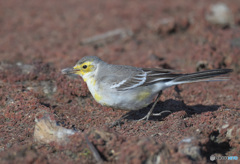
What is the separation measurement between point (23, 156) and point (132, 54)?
709cm

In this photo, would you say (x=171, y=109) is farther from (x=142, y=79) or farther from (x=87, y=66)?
(x=87, y=66)

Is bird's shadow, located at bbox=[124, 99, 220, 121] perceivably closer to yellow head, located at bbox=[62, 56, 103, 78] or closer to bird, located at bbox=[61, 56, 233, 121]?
bird, located at bbox=[61, 56, 233, 121]

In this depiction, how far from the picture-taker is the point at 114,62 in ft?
33.6

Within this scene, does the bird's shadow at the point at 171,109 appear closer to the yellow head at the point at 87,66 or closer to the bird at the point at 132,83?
the bird at the point at 132,83

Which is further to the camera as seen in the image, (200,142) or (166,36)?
(166,36)

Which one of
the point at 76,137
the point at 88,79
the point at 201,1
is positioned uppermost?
the point at 201,1

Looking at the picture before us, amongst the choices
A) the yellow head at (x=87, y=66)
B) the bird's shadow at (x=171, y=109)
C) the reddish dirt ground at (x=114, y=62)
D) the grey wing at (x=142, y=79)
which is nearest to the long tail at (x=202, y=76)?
the grey wing at (x=142, y=79)

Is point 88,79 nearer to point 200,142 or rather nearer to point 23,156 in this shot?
point 23,156

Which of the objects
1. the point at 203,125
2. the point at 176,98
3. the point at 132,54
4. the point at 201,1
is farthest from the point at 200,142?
the point at 201,1

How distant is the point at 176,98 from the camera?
25.2 feet

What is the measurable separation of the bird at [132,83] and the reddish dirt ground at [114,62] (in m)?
0.57

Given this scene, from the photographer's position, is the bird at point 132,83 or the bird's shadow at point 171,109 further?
the bird's shadow at point 171,109

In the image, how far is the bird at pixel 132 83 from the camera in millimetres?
6238

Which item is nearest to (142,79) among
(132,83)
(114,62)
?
(132,83)
